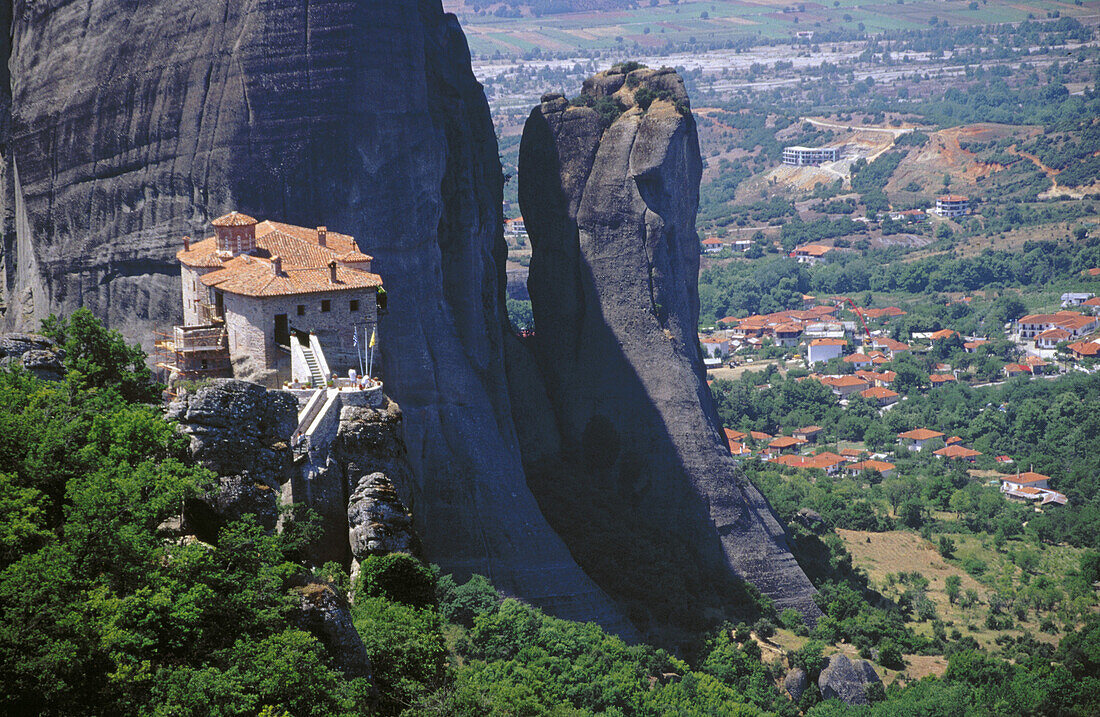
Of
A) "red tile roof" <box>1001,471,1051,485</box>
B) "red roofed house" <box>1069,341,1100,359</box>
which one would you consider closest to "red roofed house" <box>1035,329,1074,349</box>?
"red roofed house" <box>1069,341,1100,359</box>

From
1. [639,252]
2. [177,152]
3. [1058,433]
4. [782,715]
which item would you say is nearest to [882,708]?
[782,715]

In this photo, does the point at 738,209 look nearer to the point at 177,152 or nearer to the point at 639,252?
the point at 639,252

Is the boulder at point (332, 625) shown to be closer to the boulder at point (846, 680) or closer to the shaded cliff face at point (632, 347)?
the boulder at point (846, 680)

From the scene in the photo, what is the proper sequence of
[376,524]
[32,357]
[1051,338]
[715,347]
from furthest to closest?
[715,347] → [1051,338] → [32,357] → [376,524]

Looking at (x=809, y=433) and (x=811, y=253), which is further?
(x=811, y=253)

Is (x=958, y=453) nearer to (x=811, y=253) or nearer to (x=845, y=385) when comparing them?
(x=845, y=385)

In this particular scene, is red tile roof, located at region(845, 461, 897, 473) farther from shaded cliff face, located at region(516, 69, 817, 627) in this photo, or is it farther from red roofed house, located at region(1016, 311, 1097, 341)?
red roofed house, located at region(1016, 311, 1097, 341)

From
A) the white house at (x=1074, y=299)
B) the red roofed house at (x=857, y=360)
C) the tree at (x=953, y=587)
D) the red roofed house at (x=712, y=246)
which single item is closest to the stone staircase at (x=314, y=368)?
the tree at (x=953, y=587)

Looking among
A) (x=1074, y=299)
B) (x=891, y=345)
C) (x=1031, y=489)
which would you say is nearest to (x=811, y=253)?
(x=1074, y=299)
